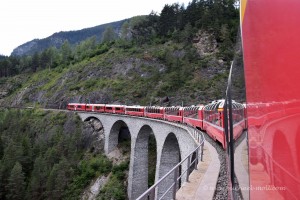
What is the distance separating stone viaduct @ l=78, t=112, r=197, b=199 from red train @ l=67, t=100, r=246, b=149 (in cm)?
87

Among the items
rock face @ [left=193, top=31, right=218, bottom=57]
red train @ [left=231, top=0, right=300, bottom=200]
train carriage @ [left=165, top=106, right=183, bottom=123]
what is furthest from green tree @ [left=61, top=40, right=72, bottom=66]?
red train @ [left=231, top=0, right=300, bottom=200]

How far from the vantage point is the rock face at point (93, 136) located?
4128 centimetres

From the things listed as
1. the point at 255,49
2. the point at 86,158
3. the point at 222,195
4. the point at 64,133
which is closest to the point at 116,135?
the point at 86,158

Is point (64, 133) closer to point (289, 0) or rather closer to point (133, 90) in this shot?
point (133, 90)

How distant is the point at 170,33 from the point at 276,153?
223ft

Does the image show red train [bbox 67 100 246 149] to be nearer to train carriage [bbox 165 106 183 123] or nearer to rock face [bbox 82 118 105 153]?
train carriage [bbox 165 106 183 123]

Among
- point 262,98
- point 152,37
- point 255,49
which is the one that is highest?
point 152,37

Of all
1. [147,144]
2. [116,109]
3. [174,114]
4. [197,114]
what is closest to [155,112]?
[147,144]

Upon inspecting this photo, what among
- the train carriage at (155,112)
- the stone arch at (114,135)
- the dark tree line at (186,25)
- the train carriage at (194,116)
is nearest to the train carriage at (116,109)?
the stone arch at (114,135)

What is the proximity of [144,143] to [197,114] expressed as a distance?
53.3 ft

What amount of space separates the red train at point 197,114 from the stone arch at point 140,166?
2.39 meters

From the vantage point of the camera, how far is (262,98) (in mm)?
1868

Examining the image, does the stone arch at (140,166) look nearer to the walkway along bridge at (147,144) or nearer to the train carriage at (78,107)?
the walkway along bridge at (147,144)

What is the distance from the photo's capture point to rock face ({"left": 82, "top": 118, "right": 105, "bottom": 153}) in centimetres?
4128
